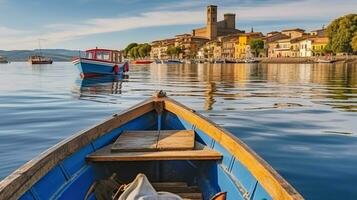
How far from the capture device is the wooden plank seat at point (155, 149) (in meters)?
5.16

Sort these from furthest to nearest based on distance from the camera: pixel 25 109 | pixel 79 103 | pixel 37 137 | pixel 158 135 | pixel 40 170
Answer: pixel 79 103 < pixel 25 109 < pixel 37 137 < pixel 158 135 < pixel 40 170

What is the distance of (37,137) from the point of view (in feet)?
34.5

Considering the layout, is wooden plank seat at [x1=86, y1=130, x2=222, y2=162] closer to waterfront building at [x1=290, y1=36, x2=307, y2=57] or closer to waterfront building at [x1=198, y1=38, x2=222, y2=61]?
waterfront building at [x1=290, y1=36, x2=307, y2=57]

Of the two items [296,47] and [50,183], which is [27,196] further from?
[296,47]

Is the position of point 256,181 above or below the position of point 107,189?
above

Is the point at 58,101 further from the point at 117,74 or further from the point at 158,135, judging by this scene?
the point at 117,74

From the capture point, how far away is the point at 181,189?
512 cm

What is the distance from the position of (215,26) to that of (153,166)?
182926 millimetres

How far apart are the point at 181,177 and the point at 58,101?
1521 cm

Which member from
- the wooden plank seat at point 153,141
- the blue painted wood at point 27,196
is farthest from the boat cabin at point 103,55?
the blue painted wood at point 27,196

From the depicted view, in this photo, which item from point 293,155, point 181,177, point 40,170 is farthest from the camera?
point 293,155

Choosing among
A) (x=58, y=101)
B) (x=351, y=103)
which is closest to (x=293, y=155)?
(x=351, y=103)

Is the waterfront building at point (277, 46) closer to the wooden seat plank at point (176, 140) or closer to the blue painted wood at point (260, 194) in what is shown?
the wooden seat plank at point (176, 140)

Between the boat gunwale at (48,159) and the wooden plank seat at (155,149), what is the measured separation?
0.76 feet
